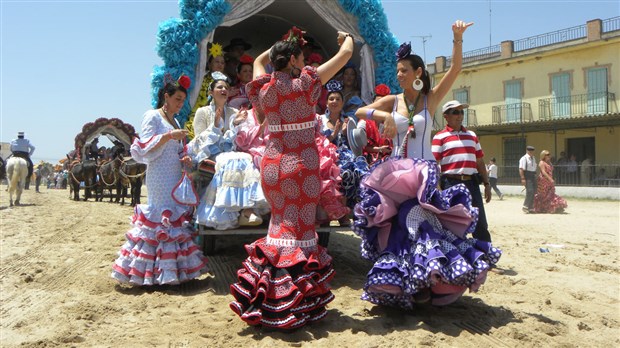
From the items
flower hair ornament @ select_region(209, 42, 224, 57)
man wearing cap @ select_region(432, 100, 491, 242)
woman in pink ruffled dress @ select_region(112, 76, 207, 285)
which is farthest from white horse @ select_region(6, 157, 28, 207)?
man wearing cap @ select_region(432, 100, 491, 242)

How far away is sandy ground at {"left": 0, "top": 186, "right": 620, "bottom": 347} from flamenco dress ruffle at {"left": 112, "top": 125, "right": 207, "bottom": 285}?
17cm

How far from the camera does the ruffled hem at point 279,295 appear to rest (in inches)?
129

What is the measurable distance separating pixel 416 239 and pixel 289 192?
3.12ft

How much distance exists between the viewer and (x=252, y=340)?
323cm

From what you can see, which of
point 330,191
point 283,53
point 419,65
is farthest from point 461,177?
point 283,53

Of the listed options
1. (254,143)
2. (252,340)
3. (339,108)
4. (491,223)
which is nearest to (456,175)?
(339,108)

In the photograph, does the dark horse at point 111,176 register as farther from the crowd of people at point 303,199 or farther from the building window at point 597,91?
the building window at point 597,91

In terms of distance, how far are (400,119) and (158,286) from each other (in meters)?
2.70

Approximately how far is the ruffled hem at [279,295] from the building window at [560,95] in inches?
1053

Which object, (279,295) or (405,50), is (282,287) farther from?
(405,50)

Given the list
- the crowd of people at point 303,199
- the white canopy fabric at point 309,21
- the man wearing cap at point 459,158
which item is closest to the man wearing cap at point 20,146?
the white canopy fabric at point 309,21

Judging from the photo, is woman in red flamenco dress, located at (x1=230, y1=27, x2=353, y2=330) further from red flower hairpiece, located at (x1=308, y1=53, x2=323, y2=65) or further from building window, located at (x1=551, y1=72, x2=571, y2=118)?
building window, located at (x1=551, y1=72, x2=571, y2=118)

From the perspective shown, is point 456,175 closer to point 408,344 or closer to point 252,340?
point 408,344

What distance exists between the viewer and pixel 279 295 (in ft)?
10.9
